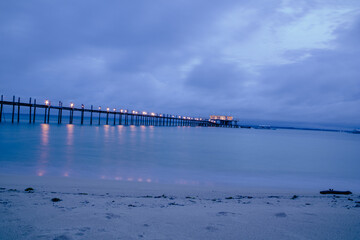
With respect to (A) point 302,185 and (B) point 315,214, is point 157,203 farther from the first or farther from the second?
(A) point 302,185

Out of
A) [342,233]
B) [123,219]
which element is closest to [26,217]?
[123,219]

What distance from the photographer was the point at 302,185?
373 inches

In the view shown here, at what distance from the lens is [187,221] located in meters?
3.67

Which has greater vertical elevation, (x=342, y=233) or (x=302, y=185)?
(x=342, y=233)

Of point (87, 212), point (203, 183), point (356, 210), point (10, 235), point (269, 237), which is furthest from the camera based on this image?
point (203, 183)

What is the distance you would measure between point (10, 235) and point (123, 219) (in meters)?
1.36

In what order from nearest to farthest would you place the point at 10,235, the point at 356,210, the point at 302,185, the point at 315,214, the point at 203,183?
the point at 10,235 → the point at 315,214 → the point at 356,210 → the point at 203,183 → the point at 302,185

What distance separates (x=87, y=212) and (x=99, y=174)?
6.02m

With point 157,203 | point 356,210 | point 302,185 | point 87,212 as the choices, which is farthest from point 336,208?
point 302,185

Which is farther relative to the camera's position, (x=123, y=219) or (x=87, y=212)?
(x=87, y=212)

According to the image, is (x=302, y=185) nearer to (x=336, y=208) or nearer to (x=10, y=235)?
(x=336, y=208)

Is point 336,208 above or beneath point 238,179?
above

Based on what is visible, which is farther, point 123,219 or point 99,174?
point 99,174

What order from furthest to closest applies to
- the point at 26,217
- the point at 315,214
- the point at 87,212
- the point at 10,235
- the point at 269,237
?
the point at 315,214 → the point at 87,212 → the point at 26,217 → the point at 269,237 → the point at 10,235
